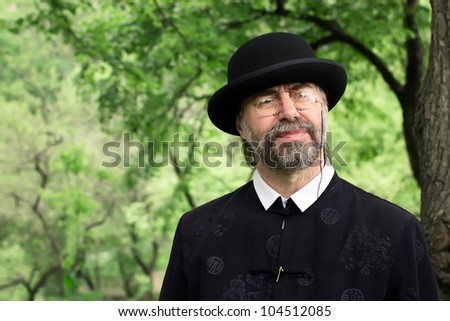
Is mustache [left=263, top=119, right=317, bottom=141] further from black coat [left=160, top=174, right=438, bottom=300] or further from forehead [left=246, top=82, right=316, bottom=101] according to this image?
black coat [left=160, top=174, right=438, bottom=300]

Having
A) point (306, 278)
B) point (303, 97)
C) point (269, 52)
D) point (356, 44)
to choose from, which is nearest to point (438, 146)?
point (303, 97)

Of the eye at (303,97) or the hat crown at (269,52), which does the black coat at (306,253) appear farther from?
the hat crown at (269,52)

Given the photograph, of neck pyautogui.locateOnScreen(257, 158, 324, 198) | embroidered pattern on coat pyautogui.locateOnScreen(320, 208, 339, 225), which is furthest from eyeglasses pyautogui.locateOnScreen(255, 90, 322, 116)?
embroidered pattern on coat pyautogui.locateOnScreen(320, 208, 339, 225)

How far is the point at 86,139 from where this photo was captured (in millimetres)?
25781

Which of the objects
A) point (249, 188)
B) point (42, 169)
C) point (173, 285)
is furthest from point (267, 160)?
point (42, 169)

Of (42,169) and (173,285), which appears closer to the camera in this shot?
(173,285)

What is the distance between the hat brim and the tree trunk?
2.90ft

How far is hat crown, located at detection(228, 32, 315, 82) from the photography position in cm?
267

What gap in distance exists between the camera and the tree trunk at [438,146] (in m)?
3.37

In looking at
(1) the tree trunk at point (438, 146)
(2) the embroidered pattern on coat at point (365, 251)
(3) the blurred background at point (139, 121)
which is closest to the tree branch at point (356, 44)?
(3) the blurred background at point (139, 121)

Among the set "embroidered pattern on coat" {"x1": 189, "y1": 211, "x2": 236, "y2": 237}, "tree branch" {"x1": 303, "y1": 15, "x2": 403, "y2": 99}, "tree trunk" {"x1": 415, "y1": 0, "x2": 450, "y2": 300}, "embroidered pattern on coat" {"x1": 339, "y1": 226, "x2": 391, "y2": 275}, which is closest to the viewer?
"embroidered pattern on coat" {"x1": 339, "y1": 226, "x2": 391, "y2": 275}

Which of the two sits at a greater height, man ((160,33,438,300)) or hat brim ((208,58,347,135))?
hat brim ((208,58,347,135))
